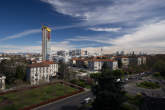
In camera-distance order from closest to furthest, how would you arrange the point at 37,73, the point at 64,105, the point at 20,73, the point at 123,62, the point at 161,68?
the point at 64,105, the point at 20,73, the point at 37,73, the point at 161,68, the point at 123,62

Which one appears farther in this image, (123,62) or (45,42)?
(45,42)

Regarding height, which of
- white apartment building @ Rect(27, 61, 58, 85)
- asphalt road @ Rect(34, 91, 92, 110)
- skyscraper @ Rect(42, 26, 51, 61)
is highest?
skyscraper @ Rect(42, 26, 51, 61)

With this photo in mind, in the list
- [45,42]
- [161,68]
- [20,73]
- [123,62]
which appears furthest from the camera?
[45,42]

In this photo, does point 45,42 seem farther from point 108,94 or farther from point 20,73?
point 108,94

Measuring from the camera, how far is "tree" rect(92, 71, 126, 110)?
8705 millimetres

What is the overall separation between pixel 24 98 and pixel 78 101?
9130 millimetres

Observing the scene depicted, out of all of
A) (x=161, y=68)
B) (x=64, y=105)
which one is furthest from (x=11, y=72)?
(x=161, y=68)

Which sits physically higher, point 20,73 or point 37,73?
point 20,73

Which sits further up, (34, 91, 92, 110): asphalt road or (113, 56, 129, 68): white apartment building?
(113, 56, 129, 68): white apartment building

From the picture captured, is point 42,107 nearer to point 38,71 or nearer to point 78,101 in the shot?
point 78,101

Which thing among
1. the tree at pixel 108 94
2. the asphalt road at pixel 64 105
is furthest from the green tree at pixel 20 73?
the tree at pixel 108 94

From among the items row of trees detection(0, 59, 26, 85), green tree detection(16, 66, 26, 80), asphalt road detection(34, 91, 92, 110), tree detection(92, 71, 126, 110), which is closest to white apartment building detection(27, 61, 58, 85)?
green tree detection(16, 66, 26, 80)

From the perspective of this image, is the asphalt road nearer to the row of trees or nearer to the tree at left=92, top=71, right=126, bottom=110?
the tree at left=92, top=71, right=126, bottom=110

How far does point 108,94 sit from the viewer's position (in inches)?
338
